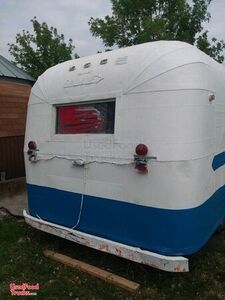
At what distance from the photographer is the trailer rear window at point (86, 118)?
3.88 meters

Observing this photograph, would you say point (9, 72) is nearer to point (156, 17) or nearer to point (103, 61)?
point (103, 61)

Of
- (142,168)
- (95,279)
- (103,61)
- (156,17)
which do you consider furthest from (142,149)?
(156,17)

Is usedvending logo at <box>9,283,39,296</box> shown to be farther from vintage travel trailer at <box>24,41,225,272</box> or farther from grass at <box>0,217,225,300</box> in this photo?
vintage travel trailer at <box>24,41,225,272</box>

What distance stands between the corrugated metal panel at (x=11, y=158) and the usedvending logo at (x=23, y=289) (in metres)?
4.21

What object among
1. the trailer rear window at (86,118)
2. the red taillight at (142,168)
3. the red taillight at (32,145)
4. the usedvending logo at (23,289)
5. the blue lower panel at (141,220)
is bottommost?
the usedvending logo at (23,289)

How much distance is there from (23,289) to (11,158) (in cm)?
473

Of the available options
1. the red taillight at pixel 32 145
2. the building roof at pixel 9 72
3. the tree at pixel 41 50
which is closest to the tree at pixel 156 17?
the tree at pixel 41 50

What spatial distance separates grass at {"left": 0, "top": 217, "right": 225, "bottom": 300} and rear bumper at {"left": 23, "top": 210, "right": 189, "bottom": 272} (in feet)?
1.36

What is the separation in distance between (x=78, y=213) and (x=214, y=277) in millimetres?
1841

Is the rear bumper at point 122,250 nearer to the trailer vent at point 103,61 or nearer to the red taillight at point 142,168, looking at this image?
the red taillight at point 142,168

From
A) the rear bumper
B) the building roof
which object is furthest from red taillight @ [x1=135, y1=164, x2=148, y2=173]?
the building roof

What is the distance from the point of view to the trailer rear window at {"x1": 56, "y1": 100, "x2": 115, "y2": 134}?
12.7 feet

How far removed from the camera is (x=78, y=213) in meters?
4.18

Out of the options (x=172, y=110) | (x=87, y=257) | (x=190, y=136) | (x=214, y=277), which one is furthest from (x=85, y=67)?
(x=214, y=277)
